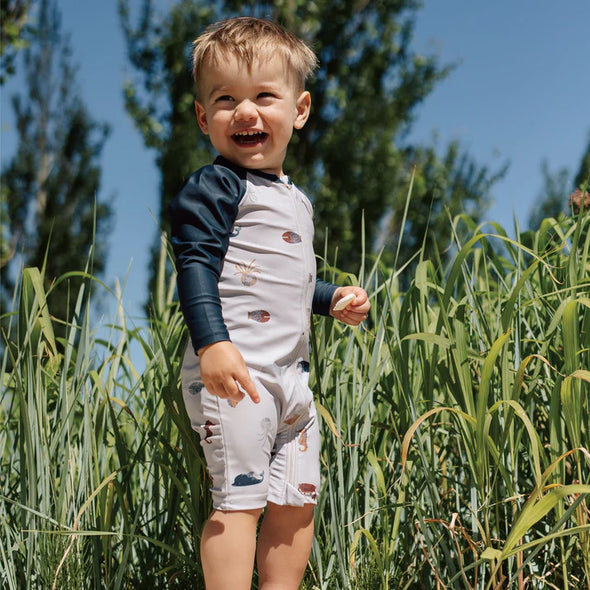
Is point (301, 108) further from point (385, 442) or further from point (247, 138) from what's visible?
point (385, 442)

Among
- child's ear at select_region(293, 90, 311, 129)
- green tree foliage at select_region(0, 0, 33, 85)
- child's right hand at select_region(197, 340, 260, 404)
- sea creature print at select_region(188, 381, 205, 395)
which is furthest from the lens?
green tree foliage at select_region(0, 0, 33, 85)

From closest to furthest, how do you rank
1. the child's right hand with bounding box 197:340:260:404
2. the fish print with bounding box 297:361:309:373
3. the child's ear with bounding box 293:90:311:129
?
the child's right hand with bounding box 197:340:260:404, the fish print with bounding box 297:361:309:373, the child's ear with bounding box 293:90:311:129

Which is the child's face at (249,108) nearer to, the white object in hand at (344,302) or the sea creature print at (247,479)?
the white object in hand at (344,302)

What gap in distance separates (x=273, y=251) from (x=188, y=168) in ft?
26.1

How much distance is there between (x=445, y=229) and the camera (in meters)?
10.5

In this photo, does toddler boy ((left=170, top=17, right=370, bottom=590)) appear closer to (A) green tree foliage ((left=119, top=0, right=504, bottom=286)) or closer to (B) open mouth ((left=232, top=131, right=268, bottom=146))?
(B) open mouth ((left=232, top=131, right=268, bottom=146))

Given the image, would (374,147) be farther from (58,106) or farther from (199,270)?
(199,270)

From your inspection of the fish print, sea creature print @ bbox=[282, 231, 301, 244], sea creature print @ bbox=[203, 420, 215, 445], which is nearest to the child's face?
sea creature print @ bbox=[282, 231, 301, 244]

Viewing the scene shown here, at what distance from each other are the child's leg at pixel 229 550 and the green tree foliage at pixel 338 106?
8067 millimetres

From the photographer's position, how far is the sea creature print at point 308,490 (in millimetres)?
1311

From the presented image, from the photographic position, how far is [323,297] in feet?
4.82

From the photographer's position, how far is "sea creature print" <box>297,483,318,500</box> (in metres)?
1.31

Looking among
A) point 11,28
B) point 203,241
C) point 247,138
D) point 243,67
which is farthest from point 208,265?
point 11,28

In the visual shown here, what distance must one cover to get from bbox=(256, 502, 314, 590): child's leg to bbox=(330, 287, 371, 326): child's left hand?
39 centimetres
